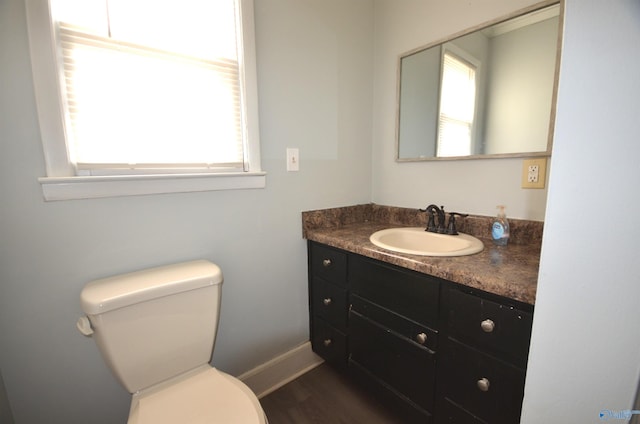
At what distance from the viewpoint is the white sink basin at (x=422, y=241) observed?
4.01ft

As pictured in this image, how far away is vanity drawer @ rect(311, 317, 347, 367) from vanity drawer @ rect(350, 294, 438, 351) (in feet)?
0.79

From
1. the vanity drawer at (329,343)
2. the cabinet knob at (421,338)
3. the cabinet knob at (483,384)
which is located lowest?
the vanity drawer at (329,343)

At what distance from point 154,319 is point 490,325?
1.11m

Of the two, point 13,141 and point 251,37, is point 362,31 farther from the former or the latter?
point 13,141

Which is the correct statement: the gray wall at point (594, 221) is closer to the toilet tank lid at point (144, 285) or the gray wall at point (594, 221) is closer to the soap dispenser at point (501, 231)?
the soap dispenser at point (501, 231)

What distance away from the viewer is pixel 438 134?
148 cm

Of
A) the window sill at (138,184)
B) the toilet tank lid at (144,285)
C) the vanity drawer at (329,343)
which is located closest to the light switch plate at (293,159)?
the window sill at (138,184)

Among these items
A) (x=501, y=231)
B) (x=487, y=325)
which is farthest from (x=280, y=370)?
(x=501, y=231)

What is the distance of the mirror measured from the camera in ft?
3.68

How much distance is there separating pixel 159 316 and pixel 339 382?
1106 millimetres

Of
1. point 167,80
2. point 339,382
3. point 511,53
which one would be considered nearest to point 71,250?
point 167,80

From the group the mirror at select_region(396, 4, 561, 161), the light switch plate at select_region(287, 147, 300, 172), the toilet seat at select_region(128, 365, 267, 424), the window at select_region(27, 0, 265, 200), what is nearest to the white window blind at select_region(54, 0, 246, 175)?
the window at select_region(27, 0, 265, 200)

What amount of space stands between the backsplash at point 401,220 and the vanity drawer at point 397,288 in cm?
39

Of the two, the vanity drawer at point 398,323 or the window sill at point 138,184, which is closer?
the window sill at point 138,184
